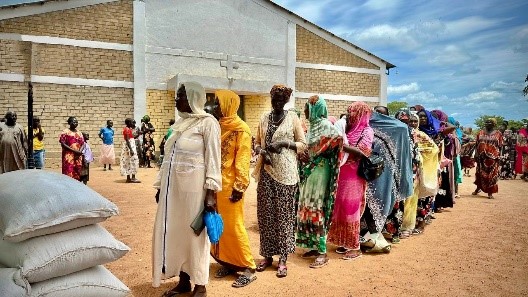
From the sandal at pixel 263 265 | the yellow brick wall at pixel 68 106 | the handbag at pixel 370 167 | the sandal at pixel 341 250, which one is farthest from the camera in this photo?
the yellow brick wall at pixel 68 106

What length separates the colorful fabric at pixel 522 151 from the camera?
490 inches

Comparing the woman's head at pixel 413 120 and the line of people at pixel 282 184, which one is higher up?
the woman's head at pixel 413 120

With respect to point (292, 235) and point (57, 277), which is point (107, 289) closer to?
point (57, 277)

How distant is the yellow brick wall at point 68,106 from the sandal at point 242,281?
35.9 ft

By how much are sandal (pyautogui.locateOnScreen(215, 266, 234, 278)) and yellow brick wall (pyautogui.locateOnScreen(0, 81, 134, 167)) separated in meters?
10.6

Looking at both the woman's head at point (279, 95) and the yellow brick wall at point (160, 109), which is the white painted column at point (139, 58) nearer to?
the yellow brick wall at point (160, 109)

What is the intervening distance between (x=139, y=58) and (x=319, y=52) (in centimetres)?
763

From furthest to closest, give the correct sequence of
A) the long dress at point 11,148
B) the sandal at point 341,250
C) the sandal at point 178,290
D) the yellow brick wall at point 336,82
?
the yellow brick wall at point 336,82
the long dress at point 11,148
the sandal at point 341,250
the sandal at point 178,290

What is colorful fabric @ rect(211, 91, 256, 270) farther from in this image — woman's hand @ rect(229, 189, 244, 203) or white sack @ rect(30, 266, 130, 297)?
white sack @ rect(30, 266, 130, 297)

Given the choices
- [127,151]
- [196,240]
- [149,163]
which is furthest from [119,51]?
[196,240]

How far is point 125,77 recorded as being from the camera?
45.3 feet

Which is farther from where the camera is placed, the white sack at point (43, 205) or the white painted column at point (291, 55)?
the white painted column at point (291, 55)

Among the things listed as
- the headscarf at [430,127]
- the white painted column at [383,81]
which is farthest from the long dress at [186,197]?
the white painted column at [383,81]

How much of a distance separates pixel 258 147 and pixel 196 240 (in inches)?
50.6
